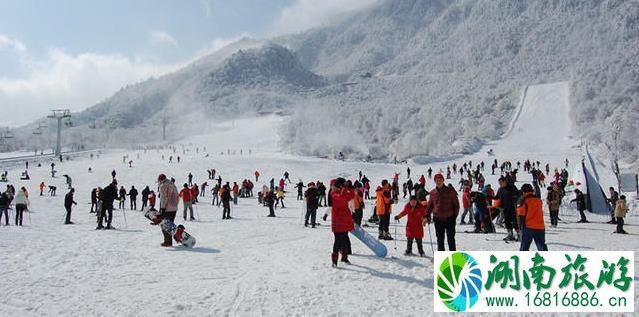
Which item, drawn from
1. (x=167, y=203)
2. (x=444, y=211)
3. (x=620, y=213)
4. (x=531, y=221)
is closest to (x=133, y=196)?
(x=167, y=203)

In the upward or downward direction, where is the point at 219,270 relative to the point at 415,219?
downward

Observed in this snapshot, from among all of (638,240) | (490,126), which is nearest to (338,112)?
(490,126)

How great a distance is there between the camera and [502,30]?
18862 cm

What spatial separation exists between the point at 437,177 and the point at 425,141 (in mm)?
74076

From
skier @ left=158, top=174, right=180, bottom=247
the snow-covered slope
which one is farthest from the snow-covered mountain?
skier @ left=158, top=174, right=180, bottom=247

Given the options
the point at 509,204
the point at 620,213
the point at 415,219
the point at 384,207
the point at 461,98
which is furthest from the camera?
the point at 461,98

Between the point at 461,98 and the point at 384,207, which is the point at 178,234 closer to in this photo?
the point at 384,207

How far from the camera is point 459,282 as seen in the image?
6242 millimetres

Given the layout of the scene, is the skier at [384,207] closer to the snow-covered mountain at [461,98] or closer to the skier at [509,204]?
the skier at [509,204]

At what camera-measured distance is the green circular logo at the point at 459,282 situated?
6.07 m

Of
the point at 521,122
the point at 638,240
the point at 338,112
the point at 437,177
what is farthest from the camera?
the point at 338,112

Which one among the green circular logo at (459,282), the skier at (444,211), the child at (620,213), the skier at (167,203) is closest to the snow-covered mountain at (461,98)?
the child at (620,213)

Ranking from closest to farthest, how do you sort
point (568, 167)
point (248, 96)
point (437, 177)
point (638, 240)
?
point (437, 177)
point (638, 240)
point (568, 167)
point (248, 96)

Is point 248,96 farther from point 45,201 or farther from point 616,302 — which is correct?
point 616,302
